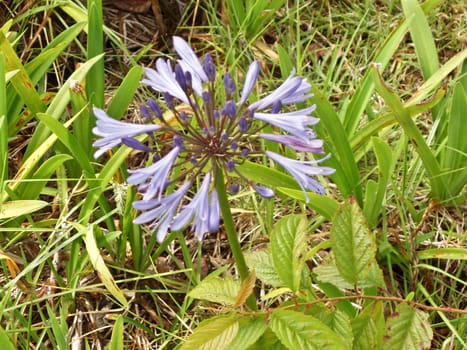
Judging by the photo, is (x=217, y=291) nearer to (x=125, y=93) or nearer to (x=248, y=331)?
(x=248, y=331)

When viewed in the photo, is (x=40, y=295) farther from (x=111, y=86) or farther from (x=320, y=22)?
(x=320, y=22)

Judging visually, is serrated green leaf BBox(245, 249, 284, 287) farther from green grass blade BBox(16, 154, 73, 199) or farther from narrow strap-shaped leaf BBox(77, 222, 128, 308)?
green grass blade BBox(16, 154, 73, 199)

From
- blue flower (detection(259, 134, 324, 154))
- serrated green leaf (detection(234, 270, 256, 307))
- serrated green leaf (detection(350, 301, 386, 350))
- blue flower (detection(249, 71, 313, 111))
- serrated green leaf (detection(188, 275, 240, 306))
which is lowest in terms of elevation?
serrated green leaf (detection(350, 301, 386, 350))

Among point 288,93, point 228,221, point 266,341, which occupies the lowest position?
Result: point 266,341

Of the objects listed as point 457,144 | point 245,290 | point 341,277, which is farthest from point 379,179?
point 245,290

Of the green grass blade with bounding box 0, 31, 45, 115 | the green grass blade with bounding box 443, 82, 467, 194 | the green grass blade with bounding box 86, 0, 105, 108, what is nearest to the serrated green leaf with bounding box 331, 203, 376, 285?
the green grass blade with bounding box 443, 82, 467, 194
